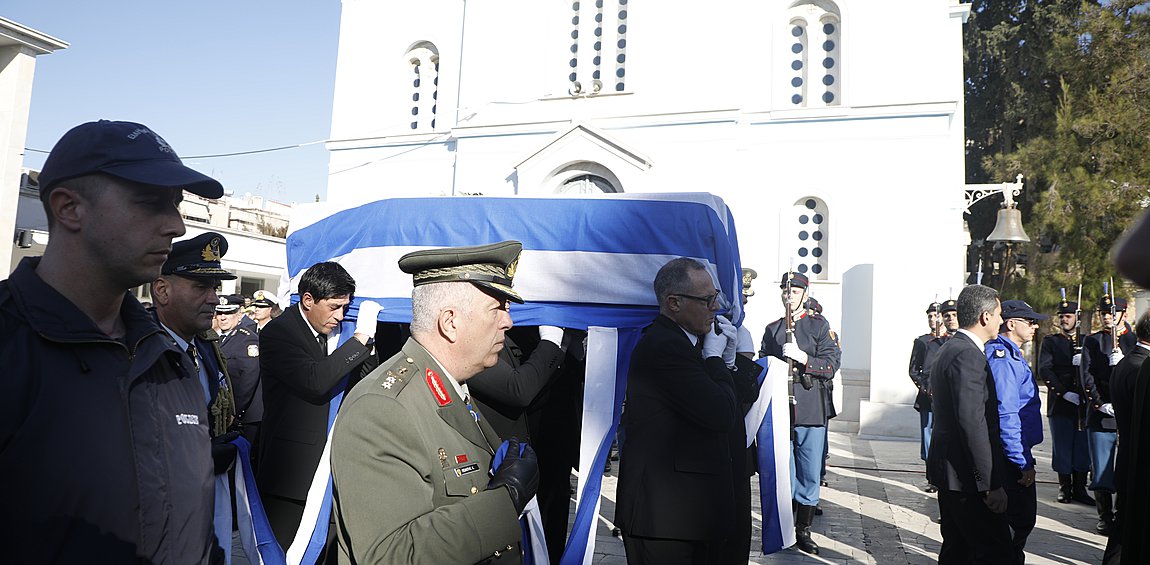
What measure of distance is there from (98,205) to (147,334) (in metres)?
0.32

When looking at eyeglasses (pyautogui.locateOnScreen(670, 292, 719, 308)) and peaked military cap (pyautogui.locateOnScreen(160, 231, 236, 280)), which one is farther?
eyeglasses (pyautogui.locateOnScreen(670, 292, 719, 308))

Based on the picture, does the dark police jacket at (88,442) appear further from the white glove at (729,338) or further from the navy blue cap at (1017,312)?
the navy blue cap at (1017,312)

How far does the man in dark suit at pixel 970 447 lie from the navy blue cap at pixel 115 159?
403cm

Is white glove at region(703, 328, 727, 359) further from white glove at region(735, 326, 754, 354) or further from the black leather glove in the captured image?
the black leather glove

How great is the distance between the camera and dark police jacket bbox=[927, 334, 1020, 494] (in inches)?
160

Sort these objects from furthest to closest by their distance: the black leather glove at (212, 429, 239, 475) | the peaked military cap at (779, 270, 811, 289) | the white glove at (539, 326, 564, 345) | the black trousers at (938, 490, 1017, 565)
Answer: the peaked military cap at (779, 270, 811, 289) → the white glove at (539, 326, 564, 345) → the black trousers at (938, 490, 1017, 565) → the black leather glove at (212, 429, 239, 475)

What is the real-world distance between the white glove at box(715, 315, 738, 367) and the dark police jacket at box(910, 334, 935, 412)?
15.7 feet

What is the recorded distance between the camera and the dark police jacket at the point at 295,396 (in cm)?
383

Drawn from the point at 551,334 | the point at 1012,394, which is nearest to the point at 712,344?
the point at 551,334

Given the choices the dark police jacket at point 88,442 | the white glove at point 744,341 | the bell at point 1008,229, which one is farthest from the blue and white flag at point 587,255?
the bell at point 1008,229

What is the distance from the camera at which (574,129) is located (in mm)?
15906

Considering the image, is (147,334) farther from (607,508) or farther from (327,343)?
(607,508)

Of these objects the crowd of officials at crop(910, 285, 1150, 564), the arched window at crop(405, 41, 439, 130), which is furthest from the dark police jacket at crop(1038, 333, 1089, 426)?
the arched window at crop(405, 41, 439, 130)

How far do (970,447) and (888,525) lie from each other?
9.31 feet
